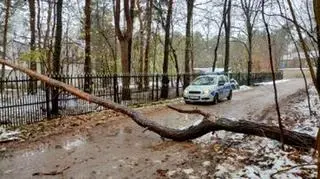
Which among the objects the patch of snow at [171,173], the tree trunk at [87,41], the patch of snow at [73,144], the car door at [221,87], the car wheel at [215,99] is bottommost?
the patch of snow at [171,173]

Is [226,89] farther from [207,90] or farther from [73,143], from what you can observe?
[73,143]

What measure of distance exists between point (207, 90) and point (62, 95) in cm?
862

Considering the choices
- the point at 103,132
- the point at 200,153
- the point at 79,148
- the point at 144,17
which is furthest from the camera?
the point at 144,17

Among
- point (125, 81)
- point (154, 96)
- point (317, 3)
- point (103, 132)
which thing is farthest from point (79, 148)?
point (154, 96)

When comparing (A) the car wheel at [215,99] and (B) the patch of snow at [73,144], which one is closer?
(B) the patch of snow at [73,144]

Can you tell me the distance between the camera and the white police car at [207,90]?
20.6 meters

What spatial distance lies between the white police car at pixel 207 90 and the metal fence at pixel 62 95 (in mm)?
2147

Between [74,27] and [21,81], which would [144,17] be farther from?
[21,81]

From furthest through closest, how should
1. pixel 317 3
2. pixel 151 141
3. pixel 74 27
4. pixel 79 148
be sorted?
1. pixel 74 27
2. pixel 151 141
3. pixel 79 148
4. pixel 317 3

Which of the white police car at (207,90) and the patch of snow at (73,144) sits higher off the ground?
the white police car at (207,90)

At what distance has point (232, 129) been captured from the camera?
8828 millimetres

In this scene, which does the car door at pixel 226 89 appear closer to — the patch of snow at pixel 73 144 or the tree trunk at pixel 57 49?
the tree trunk at pixel 57 49

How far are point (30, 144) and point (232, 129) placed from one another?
5145 mm

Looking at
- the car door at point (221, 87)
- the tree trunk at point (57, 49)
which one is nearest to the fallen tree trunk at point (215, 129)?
the tree trunk at point (57, 49)
